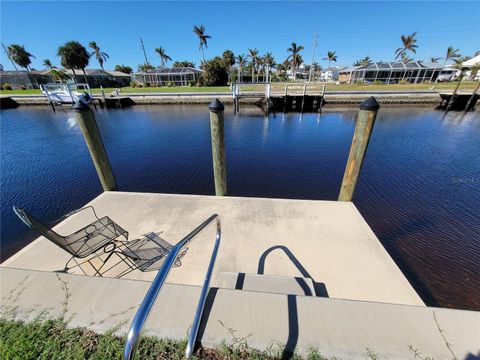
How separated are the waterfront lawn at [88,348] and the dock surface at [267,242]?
3.39ft

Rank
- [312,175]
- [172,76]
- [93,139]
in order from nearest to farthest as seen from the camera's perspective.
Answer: [93,139] → [312,175] → [172,76]

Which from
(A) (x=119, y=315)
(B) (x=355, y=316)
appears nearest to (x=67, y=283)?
(A) (x=119, y=315)

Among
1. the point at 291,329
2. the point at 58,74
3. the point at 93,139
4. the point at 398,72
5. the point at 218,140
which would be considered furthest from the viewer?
the point at 398,72

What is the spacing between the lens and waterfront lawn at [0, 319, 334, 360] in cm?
147

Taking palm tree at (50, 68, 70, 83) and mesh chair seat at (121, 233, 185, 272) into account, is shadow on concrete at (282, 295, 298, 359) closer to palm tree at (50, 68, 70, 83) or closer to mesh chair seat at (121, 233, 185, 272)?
mesh chair seat at (121, 233, 185, 272)

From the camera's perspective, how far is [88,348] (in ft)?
5.00

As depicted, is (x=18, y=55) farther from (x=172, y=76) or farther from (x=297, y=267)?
(x=297, y=267)

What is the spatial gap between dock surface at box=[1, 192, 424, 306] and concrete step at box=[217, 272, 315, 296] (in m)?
0.39

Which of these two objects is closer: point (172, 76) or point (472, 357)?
point (472, 357)

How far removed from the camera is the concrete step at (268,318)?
1536 millimetres

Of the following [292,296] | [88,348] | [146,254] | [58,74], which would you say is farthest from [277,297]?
[58,74]

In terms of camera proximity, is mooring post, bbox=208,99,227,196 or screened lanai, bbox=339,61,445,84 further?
screened lanai, bbox=339,61,445,84

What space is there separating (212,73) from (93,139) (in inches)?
1432

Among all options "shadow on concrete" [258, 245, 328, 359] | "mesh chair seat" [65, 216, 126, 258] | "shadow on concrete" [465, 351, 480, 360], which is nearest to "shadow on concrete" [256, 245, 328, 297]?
"shadow on concrete" [258, 245, 328, 359]
